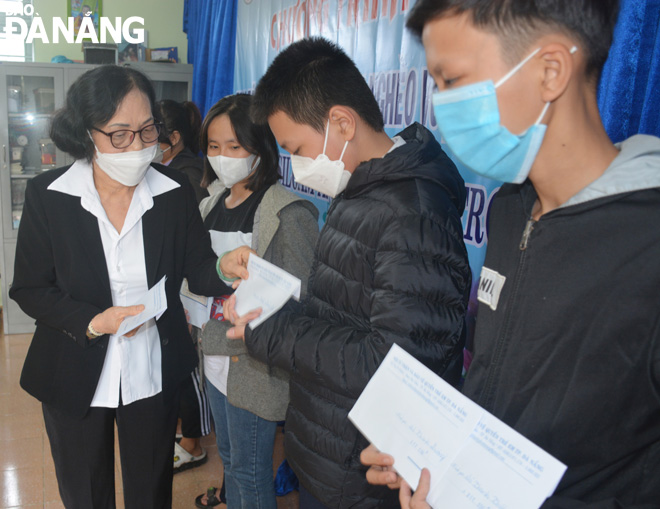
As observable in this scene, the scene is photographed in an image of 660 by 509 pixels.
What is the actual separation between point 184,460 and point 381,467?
7.03 ft

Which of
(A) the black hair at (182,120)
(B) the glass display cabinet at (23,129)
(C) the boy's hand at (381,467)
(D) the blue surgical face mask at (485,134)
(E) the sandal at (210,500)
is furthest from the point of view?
(B) the glass display cabinet at (23,129)

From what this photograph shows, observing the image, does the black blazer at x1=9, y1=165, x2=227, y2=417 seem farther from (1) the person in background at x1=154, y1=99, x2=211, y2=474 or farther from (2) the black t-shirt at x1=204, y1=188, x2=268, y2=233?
(1) the person in background at x1=154, y1=99, x2=211, y2=474

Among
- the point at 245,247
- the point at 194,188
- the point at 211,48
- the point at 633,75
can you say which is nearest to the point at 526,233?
the point at 633,75

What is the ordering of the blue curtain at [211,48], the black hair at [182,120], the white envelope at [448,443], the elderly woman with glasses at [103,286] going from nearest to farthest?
the white envelope at [448,443], the elderly woman with glasses at [103,286], the black hair at [182,120], the blue curtain at [211,48]

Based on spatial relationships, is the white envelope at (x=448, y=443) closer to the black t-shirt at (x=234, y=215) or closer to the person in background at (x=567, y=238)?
the person in background at (x=567, y=238)

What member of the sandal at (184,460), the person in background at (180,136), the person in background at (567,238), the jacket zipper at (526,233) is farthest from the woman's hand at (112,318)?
the person in background at (180,136)

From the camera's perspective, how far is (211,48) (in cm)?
454

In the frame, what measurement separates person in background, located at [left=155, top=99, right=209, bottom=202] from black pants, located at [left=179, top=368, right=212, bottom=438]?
4.08ft

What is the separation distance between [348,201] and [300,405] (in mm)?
537

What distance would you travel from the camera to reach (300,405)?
1346 millimetres

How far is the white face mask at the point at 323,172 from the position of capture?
4.39ft

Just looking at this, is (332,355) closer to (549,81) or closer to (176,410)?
(549,81)

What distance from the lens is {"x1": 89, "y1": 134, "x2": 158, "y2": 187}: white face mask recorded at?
5.44 feet

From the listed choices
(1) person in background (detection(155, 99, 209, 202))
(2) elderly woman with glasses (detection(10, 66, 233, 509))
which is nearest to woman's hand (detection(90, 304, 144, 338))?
(2) elderly woman with glasses (detection(10, 66, 233, 509))
